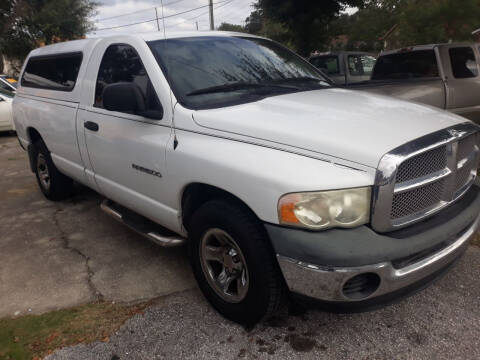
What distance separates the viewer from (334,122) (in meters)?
2.42

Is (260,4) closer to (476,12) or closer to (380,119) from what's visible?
(476,12)

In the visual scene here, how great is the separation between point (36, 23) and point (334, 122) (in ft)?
92.0

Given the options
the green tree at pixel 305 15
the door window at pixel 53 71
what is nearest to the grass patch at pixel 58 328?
the door window at pixel 53 71

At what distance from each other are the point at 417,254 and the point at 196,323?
4.82 ft

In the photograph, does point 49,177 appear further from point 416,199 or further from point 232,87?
point 416,199

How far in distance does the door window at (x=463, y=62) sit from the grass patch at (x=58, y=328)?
5.96m

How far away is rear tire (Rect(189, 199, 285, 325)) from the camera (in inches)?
91.1

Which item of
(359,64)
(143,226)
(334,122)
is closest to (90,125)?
(143,226)

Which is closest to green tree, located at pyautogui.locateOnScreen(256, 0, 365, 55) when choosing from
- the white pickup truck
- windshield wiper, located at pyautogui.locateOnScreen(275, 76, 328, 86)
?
windshield wiper, located at pyautogui.locateOnScreen(275, 76, 328, 86)

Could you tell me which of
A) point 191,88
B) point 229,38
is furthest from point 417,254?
point 229,38

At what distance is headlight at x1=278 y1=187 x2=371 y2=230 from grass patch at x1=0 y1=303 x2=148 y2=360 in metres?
1.50

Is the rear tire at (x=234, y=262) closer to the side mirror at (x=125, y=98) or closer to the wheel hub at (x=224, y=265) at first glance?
the wheel hub at (x=224, y=265)

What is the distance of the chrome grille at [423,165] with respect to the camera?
216 centimetres

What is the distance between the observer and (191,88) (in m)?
2.94
